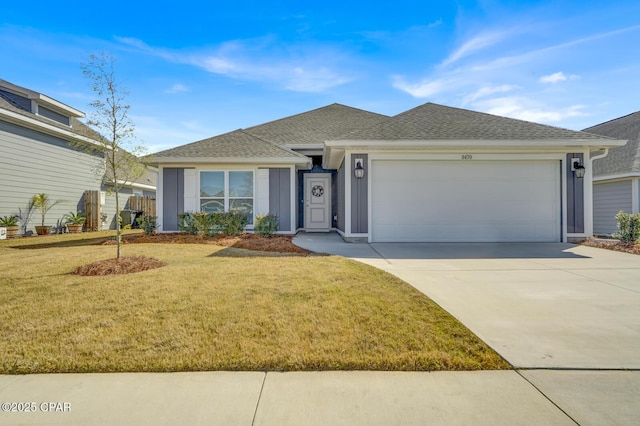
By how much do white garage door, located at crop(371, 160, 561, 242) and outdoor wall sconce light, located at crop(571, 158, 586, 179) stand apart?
40 cm

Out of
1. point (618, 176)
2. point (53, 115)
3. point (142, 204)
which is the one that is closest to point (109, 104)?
point (53, 115)

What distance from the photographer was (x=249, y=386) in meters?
2.01

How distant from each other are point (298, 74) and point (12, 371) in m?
11.5

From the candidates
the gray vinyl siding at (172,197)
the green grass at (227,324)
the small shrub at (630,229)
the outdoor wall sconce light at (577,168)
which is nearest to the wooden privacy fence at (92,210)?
the gray vinyl siding at (172,197)

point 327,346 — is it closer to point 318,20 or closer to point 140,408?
point 140,408

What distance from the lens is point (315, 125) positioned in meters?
14.6

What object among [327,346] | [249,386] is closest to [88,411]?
[249,386]

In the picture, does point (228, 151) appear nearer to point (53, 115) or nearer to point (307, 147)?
point (307, 147)

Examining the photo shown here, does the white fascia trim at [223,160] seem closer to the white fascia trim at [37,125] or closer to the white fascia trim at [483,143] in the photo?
the white fascia trim at [37,125]

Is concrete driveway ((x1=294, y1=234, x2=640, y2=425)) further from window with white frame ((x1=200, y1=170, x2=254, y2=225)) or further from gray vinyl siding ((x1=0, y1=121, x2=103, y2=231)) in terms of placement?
gray vinyl siding ((x1=0, y1=121, x2=103, y2=231))

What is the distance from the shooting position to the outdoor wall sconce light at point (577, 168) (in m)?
8.33

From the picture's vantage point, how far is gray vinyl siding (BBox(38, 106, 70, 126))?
12.4 meters

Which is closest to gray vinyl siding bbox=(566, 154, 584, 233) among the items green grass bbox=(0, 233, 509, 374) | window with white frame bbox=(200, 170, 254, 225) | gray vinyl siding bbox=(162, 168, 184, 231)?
green grass bbox=(0, 233, 509, 374)

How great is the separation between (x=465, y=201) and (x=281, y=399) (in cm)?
820
